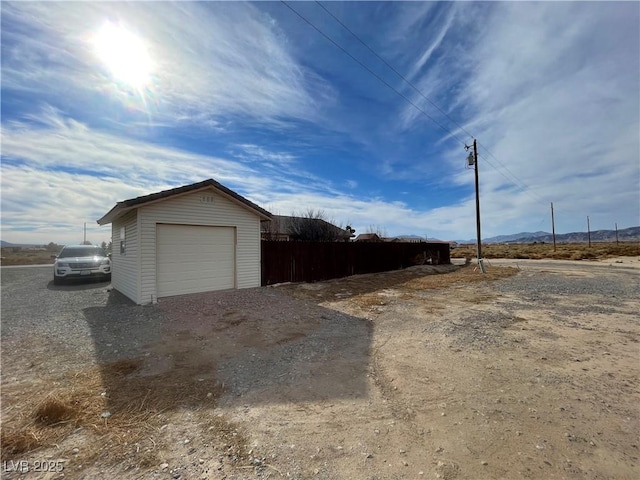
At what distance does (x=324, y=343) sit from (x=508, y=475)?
3105 mm

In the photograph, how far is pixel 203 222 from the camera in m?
8.70

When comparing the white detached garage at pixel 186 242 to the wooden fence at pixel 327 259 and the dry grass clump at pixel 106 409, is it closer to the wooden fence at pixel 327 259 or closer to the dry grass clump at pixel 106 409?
the wooden fence at pixel 327 259

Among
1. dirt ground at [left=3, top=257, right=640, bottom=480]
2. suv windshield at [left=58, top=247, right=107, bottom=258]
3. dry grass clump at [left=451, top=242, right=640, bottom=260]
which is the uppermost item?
suv windshield at [left=58, top=247, right=107, bottom=258]

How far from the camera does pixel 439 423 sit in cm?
262

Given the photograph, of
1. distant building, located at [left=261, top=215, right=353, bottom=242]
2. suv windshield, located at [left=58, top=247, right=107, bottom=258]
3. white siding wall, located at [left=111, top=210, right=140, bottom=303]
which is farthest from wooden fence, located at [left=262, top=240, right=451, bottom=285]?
suv windshield, located at [left=58, top=247, right=107, bottom=258]

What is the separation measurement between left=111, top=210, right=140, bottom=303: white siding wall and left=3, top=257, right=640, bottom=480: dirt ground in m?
2.70

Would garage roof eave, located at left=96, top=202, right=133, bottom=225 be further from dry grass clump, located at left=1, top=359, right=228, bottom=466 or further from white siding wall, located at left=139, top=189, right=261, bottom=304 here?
dry grass clump, located at left=1, top=359, right=228, bottom=466

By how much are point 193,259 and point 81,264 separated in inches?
265

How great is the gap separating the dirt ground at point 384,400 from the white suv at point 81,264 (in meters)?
8.53

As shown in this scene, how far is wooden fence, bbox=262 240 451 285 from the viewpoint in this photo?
10.8 metres

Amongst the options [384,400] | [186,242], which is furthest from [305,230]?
[384,400]

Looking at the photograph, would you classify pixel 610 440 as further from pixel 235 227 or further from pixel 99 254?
pixel 99 254

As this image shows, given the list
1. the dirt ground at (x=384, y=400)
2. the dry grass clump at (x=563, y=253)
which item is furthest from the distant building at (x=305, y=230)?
the dry grass clump at (x=563, y=253)

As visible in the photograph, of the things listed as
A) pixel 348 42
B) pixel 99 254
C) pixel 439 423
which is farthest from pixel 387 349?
pixel 99 254
